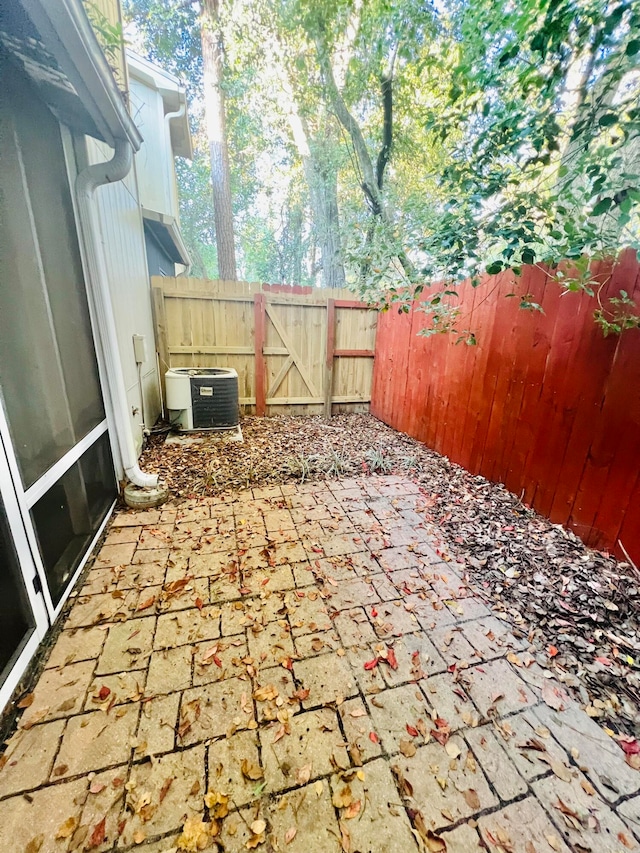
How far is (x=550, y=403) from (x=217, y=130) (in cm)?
927

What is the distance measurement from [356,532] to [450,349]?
7.24ft

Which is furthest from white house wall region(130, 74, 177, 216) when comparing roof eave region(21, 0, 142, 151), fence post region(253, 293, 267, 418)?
roof eave region(21, 0, 142, 151)

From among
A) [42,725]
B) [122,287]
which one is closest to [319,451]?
[122,287]

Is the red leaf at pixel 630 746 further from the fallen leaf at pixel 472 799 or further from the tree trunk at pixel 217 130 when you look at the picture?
the tree trunk at pixel 217 130

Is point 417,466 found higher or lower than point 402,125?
lower

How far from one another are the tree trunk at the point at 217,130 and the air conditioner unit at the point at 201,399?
568 centimetres

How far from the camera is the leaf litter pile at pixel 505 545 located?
4.94ft

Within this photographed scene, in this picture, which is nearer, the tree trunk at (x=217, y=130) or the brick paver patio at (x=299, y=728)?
the brick paver patio at (x=299, y=728)

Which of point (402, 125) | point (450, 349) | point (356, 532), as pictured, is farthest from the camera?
point (402, 125)

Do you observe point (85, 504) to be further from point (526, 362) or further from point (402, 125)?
point (402, 125)

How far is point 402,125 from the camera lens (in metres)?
5.76

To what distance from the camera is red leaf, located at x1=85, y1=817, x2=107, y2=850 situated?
93 cm

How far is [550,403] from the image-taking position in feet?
7.90

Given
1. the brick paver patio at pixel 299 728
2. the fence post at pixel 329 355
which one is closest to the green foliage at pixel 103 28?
the brick paver patio at pixel 299 728
